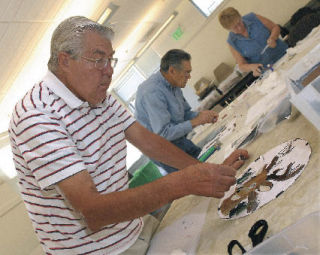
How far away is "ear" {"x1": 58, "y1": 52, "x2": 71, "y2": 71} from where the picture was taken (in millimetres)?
1127

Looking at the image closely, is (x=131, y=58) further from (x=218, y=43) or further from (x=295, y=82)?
(x=295, y=82)

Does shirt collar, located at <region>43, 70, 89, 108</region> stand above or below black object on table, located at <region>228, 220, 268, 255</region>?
above

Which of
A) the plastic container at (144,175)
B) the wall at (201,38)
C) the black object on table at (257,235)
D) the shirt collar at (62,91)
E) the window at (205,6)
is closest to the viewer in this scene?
the black object on table at (257,235)

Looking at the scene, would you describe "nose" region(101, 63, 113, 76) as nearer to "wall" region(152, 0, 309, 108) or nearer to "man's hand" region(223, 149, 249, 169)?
"man's hand" region(223, 149, 249, 169)

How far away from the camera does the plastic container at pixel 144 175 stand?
273 centimetres

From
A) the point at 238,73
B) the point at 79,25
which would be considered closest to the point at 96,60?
the point at 79,25

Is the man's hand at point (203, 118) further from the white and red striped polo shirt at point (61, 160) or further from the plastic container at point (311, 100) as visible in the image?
the plastic container at point (311, 100)

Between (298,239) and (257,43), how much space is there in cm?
288

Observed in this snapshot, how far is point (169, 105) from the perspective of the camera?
2.39 m

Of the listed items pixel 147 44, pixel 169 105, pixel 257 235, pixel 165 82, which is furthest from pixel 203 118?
pixel 147 44

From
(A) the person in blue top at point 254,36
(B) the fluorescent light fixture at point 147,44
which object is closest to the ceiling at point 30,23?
(A) the person in blue top at point 254,36

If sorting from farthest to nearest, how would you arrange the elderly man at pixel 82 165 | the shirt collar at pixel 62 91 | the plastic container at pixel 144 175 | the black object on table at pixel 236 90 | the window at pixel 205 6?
the window at pixel 205 6, the black object on table at pixel 236 90, the plastic container at pixel 144 175, the shirt collar at pixel 62 91, the elderly man at pixel 82 165

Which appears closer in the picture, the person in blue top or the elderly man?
the elderly man

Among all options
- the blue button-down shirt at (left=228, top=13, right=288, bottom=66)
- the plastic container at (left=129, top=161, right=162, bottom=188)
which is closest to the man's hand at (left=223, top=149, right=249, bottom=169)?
the plastic container at (left=129, top=161, right=162, bottom=188)
